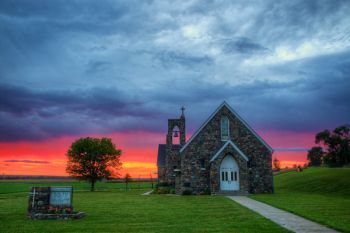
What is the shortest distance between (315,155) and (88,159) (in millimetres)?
81396

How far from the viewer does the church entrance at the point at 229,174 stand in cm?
3866

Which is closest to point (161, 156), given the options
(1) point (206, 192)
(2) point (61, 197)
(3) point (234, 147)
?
(1) point (206, 192)

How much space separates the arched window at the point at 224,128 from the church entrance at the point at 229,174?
8.41ft

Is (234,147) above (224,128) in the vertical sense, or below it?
below

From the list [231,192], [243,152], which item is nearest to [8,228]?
[231,192]

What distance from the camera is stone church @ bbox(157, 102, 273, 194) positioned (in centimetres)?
3838

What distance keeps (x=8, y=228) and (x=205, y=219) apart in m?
8.56

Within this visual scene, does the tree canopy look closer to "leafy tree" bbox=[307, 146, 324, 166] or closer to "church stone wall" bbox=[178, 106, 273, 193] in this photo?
"leafy tree" bbox=[307, 146, 324, 166]

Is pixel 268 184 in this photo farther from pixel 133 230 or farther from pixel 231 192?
pixel 133 230

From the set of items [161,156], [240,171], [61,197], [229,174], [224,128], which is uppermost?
[224,128]

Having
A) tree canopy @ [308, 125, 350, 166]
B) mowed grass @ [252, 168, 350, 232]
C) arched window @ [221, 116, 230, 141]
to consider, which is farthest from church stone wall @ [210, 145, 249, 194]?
tree canopy @ [308, 125, 350, 166]

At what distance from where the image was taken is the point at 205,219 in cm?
1670

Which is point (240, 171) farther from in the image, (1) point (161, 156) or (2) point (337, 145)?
(2) point (337, 145)

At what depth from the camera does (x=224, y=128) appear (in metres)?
40.8
